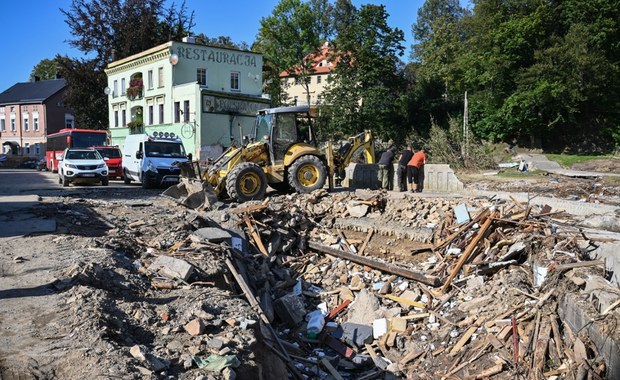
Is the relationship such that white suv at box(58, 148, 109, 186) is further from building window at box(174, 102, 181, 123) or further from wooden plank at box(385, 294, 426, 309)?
wooden plank at box(385, 294, 426, 309)

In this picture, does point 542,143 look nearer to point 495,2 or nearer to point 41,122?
point 495,2

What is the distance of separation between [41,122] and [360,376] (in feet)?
211

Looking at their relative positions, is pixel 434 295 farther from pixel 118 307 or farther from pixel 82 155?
pixel 82 155

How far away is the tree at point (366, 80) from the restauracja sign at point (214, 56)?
6144mm

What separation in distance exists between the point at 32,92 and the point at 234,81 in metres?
40.7

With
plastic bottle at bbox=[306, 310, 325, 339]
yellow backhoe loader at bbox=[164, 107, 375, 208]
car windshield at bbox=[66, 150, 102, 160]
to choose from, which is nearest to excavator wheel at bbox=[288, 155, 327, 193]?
yellow backhoe loader at bbox=[164, 107, 375, 208]

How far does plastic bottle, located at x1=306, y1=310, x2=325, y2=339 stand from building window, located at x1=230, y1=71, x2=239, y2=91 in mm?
29315

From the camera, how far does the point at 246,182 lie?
47.8ft

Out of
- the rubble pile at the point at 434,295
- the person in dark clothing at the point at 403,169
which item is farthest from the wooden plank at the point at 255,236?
the person in dark clothing at the point at 403,169

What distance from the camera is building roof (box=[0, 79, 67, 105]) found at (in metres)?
63.0

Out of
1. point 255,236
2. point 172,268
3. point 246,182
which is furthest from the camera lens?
point 246,182

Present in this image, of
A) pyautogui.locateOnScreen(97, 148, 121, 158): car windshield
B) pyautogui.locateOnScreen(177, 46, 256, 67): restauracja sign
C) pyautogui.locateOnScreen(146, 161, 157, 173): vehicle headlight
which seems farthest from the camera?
pyautogui.locateOnScreen(177, 46, 256, 67): restauracja sign

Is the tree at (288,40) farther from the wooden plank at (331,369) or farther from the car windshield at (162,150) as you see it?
the wooden plank at (331,369)

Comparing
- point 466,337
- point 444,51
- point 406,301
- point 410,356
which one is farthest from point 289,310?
point 444,51
